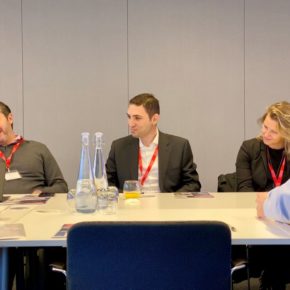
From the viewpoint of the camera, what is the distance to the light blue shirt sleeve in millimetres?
1748

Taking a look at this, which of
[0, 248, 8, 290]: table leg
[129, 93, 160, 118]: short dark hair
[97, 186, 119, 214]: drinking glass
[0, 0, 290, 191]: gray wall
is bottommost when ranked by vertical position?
[0, 248, 8, 290]: table leg

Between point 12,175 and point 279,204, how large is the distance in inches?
80.9

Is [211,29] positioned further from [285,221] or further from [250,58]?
[285,221]

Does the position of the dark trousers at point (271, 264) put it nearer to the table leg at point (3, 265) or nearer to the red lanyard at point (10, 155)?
the table leg at point (3, 265)

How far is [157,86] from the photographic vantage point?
15.5 ft

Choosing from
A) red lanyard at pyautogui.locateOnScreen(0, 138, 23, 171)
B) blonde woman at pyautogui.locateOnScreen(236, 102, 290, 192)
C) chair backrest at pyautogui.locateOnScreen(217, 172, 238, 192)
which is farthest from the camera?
chair backrest at pyautogui.locateOnScreen(217, 172, 238, 192)

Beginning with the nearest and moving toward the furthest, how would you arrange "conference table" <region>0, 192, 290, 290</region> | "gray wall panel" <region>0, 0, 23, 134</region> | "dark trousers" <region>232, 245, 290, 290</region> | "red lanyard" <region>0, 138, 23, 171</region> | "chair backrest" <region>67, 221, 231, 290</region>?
"chair backrest" <region>67, 221, 231, 290</region>
"conference table" <region>0, 192, 290, 290</region>
"dark trousers" <region>232, 245, 290, 290</region>
"red lanyard" <region>0, 138, 23, 171</region>
"gray wall panel" <region>0, 0, 23, 134</region>

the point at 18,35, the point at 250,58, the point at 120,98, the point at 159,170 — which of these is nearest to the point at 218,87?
the point at 250,58

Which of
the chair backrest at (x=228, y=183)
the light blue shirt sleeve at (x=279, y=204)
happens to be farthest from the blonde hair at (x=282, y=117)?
the light blue shirt sleeve at (x=279, y=204)

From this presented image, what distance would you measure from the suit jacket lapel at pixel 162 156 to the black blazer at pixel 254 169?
0.54 metres

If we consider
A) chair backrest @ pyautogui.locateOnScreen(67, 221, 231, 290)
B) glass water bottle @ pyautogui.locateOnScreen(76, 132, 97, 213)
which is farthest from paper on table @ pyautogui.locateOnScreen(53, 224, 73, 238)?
chair backrest @ pyautogui.locateOnScreen(67, 221, 231, 290)

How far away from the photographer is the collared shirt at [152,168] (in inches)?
128

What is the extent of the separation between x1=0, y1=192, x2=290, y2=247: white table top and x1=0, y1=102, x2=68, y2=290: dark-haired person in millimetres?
536

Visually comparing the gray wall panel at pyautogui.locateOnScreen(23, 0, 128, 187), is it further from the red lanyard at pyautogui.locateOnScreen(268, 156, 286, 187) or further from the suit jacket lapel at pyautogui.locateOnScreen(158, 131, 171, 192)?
the red lanyard at pyautogui.locateOnScreen(268, 156, 286, 187)
